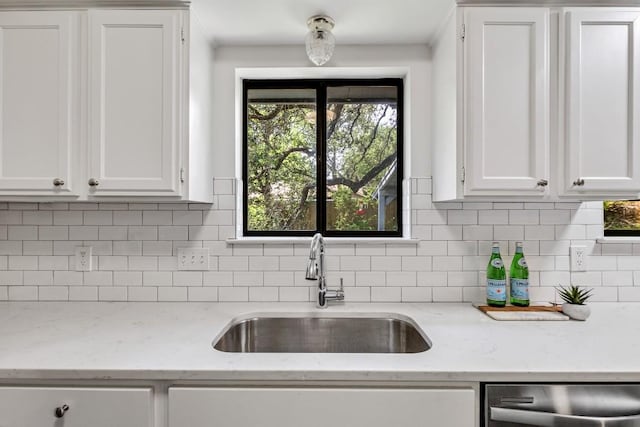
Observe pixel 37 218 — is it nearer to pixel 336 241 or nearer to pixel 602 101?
pixel 336 241

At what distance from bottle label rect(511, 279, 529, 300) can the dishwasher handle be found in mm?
608

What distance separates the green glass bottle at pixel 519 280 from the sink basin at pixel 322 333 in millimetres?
536

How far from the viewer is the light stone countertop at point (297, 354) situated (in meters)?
0.99

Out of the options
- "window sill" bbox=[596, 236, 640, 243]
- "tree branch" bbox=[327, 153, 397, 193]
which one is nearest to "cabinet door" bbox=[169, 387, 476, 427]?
"tree branch" bbox=[327, 153, 397, 193]

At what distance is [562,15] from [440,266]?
3.83 feet

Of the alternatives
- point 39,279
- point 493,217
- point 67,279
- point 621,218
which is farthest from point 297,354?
point 621,218

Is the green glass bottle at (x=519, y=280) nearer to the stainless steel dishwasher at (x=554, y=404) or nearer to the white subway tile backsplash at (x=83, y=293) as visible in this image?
the stainless steel dishwasher at (x=554, y=404)

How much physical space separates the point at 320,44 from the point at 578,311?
1.56 m

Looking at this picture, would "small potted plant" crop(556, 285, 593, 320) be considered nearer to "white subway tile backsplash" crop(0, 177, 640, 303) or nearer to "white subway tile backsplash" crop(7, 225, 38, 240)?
→ "white subway tile backsplash" crop(0, 177, 640, 303)

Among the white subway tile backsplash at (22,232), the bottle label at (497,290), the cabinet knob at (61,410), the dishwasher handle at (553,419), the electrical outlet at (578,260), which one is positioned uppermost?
the white subway tile backsplash at (22,232)

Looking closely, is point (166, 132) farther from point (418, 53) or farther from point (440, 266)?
point (440, 266)

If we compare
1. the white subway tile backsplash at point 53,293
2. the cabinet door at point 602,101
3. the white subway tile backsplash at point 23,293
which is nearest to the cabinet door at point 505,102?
the cabinet door at point 602,101

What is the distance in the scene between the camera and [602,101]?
139 centimetres

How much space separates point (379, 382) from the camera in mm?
1009
